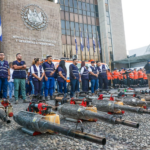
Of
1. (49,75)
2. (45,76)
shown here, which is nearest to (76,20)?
(49,75)

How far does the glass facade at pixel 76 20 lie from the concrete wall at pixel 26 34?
305 cm

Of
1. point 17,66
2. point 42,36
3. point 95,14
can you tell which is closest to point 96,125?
point 17,66

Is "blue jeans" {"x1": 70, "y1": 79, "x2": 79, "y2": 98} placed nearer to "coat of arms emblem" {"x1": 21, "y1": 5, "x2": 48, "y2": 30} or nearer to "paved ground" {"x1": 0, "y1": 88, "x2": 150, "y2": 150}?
"paved ground" {"x1": 0, "y1": 88, "x2": 150, "y2": 150}

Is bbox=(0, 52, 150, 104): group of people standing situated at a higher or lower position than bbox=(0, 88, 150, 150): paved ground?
higher

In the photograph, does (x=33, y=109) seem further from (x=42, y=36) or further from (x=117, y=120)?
(x=42, y=36)

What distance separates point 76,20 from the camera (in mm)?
25734

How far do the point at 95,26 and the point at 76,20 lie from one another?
4.19m

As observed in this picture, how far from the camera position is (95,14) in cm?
2850

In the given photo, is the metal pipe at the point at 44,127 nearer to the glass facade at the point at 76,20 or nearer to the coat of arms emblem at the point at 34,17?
the coat of arms emblem at the point at 34,17

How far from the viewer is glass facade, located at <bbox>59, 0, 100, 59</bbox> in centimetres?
2431

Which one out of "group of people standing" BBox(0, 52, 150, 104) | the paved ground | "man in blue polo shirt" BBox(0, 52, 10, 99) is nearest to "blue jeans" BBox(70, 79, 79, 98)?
"group of people standing" BBox(0, 52, 150, 104)

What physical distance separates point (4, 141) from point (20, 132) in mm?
307

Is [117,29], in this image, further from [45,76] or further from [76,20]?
[45,76]

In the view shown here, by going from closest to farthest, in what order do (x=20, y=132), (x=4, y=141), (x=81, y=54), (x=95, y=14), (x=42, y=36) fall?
(x=4, y=141) → (x=20, y=132) → (x=42, y=36) → (x=81, y=54) → (x=95, y=14)
